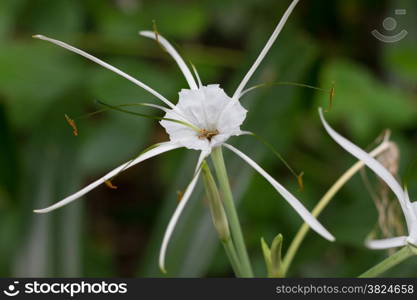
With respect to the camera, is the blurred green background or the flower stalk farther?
the blurred green background

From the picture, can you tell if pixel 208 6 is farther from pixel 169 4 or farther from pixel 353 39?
pixel 353 39

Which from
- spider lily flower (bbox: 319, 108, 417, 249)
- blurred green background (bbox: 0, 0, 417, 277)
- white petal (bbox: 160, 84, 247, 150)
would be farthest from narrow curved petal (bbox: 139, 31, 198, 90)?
blurred green background (bbox: 0, 0, 417, 277)

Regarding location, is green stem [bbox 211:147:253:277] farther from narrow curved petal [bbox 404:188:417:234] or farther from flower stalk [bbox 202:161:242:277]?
narrow curved petal [bbox 404:188:417:234]

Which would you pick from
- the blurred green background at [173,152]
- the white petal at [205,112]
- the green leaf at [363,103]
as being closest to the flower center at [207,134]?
the white petal at [205,112]

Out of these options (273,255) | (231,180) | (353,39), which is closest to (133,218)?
(231,180)

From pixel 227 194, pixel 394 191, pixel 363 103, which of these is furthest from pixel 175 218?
pixel 363 103

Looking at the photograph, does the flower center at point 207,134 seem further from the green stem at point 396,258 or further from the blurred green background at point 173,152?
the blurred green background at point 173,152

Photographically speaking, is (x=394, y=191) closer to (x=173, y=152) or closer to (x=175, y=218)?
(x=175, y=218)
